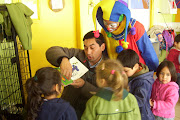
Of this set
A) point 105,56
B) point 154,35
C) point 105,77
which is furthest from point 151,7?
point 105,77

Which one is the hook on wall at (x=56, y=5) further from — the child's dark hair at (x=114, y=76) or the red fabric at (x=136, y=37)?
the child's dark hair at (x=114, y=76)

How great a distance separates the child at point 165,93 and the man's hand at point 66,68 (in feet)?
2.47

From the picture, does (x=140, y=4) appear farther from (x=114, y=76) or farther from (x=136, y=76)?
(x=114, y=76)

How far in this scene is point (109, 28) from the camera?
5.21ft

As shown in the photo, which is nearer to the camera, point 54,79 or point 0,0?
point 54,79

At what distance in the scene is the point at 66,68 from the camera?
1514 millimetres

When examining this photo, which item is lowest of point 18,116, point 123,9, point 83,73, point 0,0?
point 18,116

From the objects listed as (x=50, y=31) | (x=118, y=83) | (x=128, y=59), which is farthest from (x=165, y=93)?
(x=50, y=31)

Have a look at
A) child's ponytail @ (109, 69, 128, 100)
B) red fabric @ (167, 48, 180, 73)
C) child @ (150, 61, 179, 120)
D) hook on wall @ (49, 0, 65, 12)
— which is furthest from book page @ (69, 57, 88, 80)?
red fabric @ (167, 48, 180, 73)

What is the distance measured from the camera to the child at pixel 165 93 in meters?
1.56

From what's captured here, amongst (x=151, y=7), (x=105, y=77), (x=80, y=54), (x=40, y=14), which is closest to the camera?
(x=105, y=77)

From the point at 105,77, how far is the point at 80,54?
68 centimetres

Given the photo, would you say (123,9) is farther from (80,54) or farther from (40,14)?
(40,14)

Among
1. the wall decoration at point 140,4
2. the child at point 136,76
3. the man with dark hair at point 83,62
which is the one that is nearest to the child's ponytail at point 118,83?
the child at point 136,76
